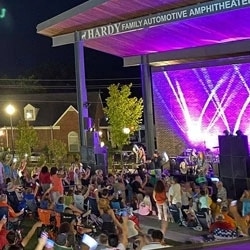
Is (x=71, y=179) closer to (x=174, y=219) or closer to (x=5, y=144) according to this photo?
(x=174, y=219)

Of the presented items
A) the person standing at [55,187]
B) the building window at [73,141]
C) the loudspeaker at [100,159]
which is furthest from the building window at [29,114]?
the person standing at [55,187]

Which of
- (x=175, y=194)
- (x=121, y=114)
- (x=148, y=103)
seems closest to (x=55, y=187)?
(x=175, y=194)

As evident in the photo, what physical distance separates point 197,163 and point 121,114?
22.5 metres

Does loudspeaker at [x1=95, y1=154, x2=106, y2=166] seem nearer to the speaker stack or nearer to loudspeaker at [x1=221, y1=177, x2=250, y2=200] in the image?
the speaker stack

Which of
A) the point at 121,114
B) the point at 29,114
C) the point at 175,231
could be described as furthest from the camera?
the point at 29,114

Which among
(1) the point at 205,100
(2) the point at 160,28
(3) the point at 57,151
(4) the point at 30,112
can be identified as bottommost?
(3) the point at 57,151

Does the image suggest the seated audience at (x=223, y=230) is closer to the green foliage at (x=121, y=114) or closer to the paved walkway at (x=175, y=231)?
the paved walkway at (x=175, y=231)

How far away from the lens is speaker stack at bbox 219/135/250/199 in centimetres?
1517

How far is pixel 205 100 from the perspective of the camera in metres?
24.8

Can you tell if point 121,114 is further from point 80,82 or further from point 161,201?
point 161,201

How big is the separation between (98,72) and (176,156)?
50539 mm

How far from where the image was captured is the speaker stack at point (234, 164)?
15.2 metres

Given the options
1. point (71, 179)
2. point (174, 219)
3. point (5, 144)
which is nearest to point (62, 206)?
point (174, 219)

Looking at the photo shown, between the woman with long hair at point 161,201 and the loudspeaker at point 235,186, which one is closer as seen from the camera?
the woman with long hair at point 161,201
